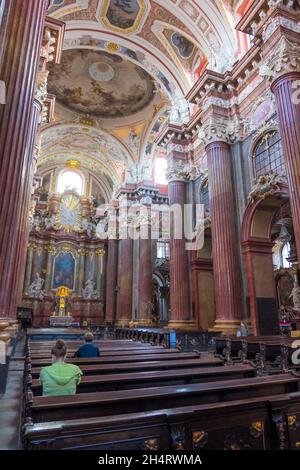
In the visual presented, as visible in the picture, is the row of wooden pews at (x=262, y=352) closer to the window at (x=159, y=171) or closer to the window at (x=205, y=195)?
the window at (x=205, y=195)

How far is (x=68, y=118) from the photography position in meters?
20.6

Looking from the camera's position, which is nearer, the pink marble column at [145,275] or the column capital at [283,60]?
the column capital at [283,60]

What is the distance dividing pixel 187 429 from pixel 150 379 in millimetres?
1281

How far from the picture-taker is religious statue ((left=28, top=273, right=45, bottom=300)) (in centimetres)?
2205

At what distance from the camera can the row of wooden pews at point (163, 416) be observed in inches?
68.6

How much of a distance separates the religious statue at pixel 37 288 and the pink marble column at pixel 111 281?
4.80 metres

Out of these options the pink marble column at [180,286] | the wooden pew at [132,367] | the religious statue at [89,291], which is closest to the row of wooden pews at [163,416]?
the wooden pew at [132,367]

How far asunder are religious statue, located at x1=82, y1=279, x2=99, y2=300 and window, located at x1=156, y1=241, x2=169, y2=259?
230 inches

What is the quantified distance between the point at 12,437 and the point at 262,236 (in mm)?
8938

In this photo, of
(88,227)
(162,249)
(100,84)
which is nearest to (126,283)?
(162,249)

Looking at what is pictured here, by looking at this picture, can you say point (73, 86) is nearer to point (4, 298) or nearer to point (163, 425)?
point (4, 298)

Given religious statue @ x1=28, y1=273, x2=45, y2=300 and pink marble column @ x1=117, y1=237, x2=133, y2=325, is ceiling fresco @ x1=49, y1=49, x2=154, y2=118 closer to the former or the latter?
pink marble column @ x1=117, y1=237, x2=133, y2=325

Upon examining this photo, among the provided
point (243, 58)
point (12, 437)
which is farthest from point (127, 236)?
point (12, 437)

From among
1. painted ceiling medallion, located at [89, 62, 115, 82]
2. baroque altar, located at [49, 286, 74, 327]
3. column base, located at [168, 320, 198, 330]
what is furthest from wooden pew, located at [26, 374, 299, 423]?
baroque altar, located at [49, 286, 74, 327]
